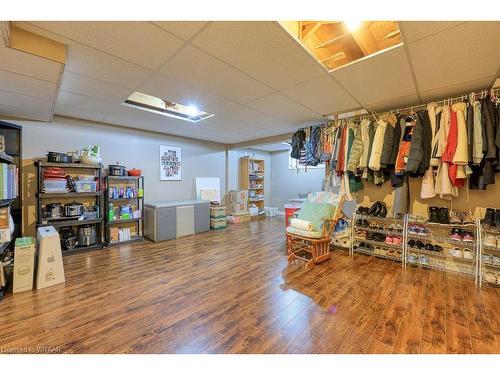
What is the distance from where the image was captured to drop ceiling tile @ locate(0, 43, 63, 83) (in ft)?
5.33

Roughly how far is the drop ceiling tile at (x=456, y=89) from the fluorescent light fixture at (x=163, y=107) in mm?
2906

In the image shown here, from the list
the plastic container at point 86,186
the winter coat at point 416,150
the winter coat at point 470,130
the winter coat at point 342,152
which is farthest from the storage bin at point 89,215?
the winter coat at point 470,130

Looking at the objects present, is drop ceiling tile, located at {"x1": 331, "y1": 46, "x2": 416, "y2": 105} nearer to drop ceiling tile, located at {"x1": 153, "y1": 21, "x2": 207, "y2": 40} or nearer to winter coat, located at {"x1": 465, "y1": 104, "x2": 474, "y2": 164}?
winter coat, located at {"x1": 465, "y1": 104, "x2": 474, "y2": 164}

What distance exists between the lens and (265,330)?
162cm

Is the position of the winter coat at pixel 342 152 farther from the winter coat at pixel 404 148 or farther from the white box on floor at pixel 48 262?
the white box on floor at pixel 48 262

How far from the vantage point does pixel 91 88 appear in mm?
2480

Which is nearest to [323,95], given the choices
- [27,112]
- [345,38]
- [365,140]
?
[345,38]

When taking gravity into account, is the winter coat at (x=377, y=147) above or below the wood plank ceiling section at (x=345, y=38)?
below

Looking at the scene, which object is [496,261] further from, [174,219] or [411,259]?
[174,219]

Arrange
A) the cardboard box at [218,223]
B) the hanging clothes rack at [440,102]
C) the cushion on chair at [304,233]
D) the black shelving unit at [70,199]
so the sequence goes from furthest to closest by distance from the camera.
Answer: the cardboard box at [218,223] → the black shelving unit at [70,199] → the cushion on chair at [304,233] → the hanging clothes rack at [440,102]

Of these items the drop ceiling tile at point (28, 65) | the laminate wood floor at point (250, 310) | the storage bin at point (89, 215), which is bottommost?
the laminate wood floor at point (250, 310)

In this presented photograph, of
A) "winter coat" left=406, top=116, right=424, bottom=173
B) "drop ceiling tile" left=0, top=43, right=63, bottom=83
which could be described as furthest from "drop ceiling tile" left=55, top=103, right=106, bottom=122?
"winter coat" left=406, top=116, right=424, bottom=173

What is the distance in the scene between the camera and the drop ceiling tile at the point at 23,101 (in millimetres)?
2416

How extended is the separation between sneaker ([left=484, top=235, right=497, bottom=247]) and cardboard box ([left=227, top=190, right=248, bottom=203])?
4.69 metres
